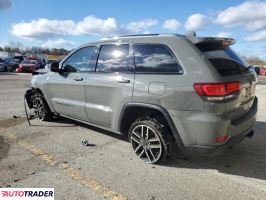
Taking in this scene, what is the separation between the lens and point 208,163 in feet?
13.6

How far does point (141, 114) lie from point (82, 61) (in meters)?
1.65

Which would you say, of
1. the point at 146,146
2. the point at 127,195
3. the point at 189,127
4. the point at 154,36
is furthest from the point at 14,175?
the point at 154,36

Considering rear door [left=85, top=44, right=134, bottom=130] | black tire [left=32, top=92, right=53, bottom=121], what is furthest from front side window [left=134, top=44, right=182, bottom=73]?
black tire [left=32, top=92, right=53, bottom=121]

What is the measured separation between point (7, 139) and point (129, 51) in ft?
9.49

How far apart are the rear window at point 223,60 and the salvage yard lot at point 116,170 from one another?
53.9 inches

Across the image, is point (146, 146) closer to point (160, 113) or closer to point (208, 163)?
point (160, 113)

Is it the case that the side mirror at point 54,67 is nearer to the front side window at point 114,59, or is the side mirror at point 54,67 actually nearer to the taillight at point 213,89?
the front side window at point 114,59

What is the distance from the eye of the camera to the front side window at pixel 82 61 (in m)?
4.93

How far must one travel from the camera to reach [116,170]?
3.93 metres

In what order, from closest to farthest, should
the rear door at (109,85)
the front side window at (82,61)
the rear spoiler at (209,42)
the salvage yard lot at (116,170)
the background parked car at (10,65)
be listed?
the salvage yard lot at (116,170)
the rear spoiler at (209,42)
the rear door at (109,85)
the front side window at (82,61)
the background parked car at (10,65)

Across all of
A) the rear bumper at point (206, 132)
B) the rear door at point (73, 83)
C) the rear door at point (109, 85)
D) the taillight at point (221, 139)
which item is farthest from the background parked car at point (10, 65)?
the taillight at point (221, 139)

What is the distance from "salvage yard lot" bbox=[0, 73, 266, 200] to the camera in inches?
132

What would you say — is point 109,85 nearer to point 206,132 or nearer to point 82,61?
point 82,61

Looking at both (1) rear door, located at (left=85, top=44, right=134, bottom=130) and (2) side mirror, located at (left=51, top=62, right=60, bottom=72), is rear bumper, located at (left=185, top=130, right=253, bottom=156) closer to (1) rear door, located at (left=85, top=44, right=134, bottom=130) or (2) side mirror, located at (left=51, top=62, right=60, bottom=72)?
(1) rear door, located at (left=85, top=44, right=134, bottom=130)
